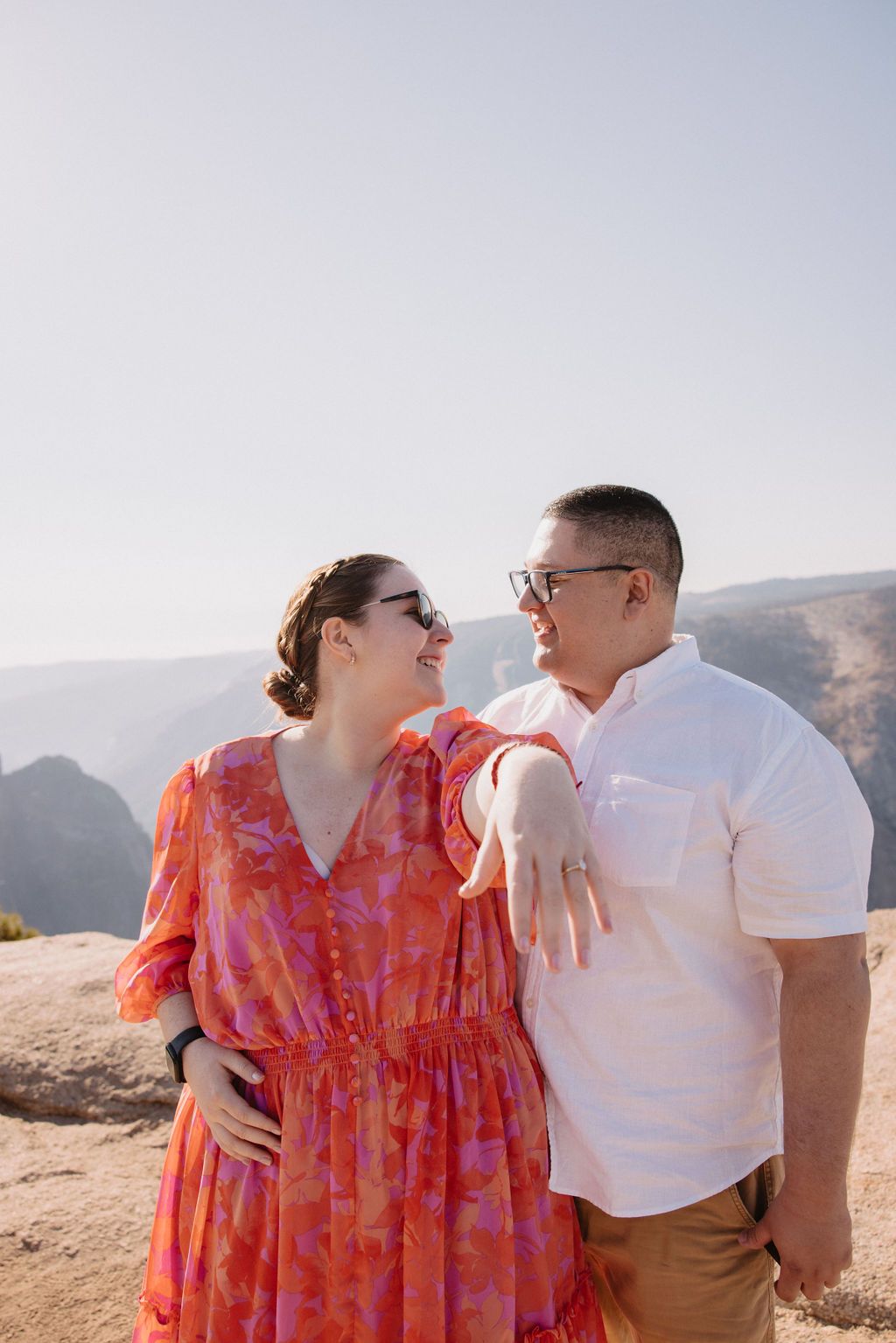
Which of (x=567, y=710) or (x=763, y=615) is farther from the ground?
(x=567, y=710)

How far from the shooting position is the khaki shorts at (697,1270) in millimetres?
2096

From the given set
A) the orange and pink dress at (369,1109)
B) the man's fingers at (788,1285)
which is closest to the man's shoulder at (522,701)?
the orange and pink dress at (369,1109)

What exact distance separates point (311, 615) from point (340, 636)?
0.47 feet

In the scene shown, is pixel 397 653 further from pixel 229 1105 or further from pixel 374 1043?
pixel 229 1105

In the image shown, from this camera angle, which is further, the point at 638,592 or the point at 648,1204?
the point at 638,592

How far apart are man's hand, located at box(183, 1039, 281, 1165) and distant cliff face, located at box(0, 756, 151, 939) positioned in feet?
164

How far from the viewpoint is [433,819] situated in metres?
2.15

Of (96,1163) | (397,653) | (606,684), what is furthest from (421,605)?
(96,1163)

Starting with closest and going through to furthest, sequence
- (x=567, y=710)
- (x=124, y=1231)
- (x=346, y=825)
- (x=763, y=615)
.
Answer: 1. (x=346, y=825)
2. (x=567, y=710)
3. (x=124, y=1231)
4. (x=763, y=615)

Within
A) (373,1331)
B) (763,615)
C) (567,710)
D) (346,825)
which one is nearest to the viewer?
(373,1331)

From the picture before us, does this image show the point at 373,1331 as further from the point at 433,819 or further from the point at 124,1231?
the point at 124,1231

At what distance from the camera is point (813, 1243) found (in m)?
1.99

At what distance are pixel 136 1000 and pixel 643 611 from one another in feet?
5.95

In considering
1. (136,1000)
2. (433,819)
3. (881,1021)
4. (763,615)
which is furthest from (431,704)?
(763,615)
